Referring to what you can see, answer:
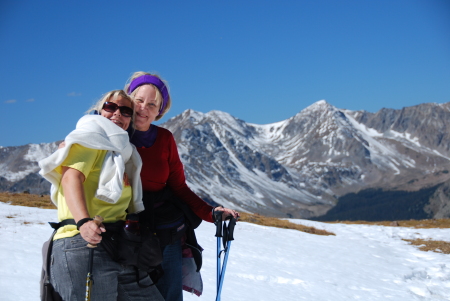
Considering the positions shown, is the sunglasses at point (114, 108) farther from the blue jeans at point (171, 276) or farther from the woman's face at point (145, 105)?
the blue jeans at point (171, 276)

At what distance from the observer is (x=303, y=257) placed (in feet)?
57.5

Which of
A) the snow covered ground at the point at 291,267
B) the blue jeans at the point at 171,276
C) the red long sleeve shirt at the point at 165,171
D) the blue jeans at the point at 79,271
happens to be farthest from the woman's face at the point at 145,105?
the snow covered ground at the point at 291,267

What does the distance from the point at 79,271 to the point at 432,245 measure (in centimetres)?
2278

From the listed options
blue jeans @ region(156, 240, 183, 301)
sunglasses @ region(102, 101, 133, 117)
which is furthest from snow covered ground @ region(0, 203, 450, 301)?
sunglasses @ region(102, 101, 133, 117)

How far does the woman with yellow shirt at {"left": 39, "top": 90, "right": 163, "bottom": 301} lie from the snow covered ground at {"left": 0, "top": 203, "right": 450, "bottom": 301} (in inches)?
192

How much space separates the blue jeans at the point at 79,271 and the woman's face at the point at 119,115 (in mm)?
1131

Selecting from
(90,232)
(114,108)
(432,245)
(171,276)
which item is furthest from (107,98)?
(432,245)

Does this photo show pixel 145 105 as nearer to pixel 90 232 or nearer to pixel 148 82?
pixel 148 82

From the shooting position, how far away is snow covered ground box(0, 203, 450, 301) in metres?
10.7

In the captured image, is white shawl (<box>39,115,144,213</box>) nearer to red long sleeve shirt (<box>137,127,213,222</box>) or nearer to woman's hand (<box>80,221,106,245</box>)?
woman's hand (<box>80,221,106,245</box>)

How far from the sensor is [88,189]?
345 cm

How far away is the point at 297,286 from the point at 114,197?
10.5m

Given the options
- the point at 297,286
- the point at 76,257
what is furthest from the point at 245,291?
the point at 76,257

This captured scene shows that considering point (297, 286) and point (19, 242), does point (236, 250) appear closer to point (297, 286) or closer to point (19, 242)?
point (297, 286)
